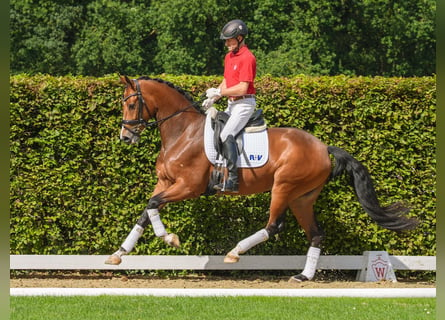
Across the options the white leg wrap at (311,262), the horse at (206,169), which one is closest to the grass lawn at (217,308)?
the horse at (206,169)

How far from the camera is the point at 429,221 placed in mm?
9719

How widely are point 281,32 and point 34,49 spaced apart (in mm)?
9809

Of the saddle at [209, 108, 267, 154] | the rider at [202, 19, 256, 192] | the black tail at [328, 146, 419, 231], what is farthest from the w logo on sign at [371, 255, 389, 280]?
the saddle at [209, 108, 267, 154]

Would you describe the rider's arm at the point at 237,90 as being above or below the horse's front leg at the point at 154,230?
above

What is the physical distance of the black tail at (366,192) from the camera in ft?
28.7

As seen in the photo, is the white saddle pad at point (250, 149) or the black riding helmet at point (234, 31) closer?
the black riding helmet at point (234, 31)

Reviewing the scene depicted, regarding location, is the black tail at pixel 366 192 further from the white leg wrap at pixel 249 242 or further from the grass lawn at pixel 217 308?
the grass lawn at pixel 217 308

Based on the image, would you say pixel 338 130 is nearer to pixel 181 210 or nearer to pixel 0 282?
pixel 181 210

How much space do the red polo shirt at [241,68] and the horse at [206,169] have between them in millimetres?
692

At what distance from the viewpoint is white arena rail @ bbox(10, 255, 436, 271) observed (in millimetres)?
9227

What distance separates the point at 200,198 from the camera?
375 inches

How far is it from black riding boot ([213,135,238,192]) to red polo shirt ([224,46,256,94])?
68 centimetres

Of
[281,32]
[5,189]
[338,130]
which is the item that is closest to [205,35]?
[281,32]

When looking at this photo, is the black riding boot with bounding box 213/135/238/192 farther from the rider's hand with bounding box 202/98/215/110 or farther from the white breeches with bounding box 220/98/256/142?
the rider's hand with bounding box 202/98/215/110
